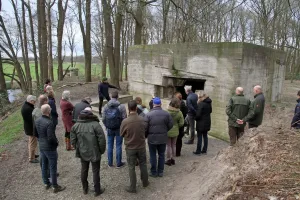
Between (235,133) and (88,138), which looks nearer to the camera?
(88,138)

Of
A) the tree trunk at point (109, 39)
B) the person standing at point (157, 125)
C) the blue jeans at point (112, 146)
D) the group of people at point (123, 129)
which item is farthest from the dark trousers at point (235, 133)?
the tree trunk at point (109, 39)

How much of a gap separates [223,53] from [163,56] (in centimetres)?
269

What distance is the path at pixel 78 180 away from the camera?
491 cm

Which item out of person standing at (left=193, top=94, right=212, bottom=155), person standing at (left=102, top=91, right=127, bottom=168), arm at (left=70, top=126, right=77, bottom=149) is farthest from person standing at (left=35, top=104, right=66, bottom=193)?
person standing at (left=193, top=94, right=212, bottom=155)

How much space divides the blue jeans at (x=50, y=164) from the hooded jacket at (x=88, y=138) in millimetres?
647

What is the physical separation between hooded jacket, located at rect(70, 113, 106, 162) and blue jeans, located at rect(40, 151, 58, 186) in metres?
0.65

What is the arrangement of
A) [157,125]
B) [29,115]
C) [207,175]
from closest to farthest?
[207,175] → [157,125] → [29,115]

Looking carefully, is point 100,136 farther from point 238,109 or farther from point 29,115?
point 238,109

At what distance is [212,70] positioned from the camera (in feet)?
29.7

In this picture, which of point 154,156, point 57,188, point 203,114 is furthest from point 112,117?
point 203,114

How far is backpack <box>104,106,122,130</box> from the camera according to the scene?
555 centimetres

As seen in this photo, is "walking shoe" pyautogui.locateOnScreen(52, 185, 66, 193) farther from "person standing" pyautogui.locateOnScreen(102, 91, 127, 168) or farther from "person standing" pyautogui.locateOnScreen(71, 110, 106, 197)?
"person standing" pyautogui.locateOnScreen(102, 91, 127, 168)

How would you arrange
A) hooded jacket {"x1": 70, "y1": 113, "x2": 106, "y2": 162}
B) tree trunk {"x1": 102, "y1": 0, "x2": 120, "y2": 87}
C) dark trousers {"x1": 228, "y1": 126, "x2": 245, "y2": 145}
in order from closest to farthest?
hooded jacket {"x1": 70, "y1": 113, "x2": 106, "y2": 162}
dark trousers {"x1": 228, "y1": 126, "x2": 245, "y2": 145}
tree trunk {"x1": 102, "y1": 0, "x2": 120, "y2": 87}

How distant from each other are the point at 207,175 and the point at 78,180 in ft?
8.95
